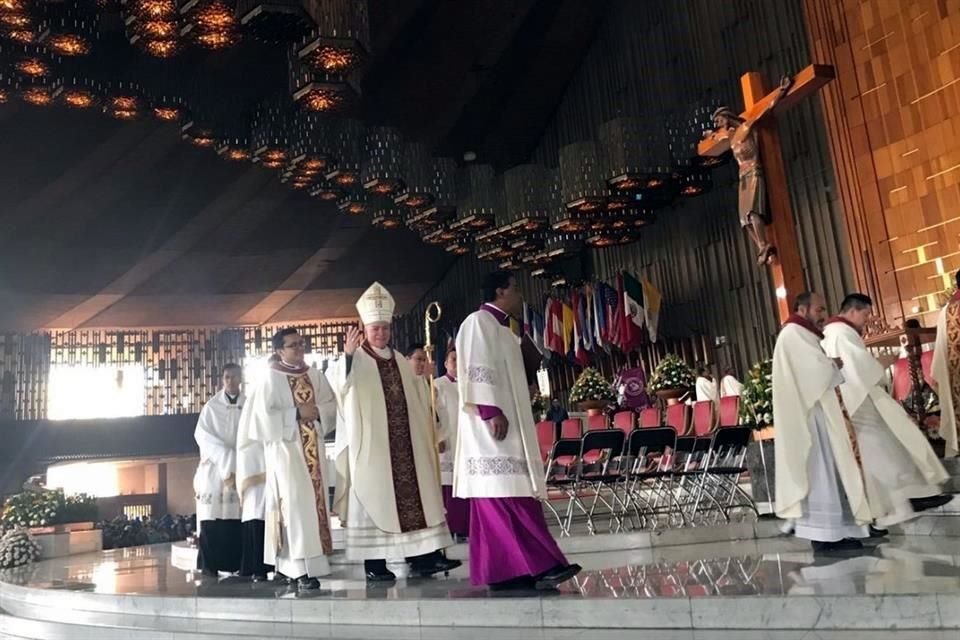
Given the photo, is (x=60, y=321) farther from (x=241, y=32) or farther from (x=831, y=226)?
(x=831, y=226)

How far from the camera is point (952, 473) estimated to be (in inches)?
239

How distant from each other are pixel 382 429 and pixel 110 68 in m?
8.24

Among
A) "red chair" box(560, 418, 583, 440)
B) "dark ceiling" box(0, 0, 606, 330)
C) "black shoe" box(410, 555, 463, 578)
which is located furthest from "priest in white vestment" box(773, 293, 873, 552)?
"dark ceiling" box(0, 0, 606, 330)

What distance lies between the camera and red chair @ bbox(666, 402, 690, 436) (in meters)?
10.0

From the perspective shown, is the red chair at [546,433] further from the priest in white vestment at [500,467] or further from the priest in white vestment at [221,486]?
the priest in white vestment at [500,467]

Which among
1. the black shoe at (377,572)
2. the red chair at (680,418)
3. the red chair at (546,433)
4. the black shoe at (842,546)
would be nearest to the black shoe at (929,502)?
the black shoe at (842,546)

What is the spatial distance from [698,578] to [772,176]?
14.5 feet

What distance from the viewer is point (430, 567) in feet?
17.8

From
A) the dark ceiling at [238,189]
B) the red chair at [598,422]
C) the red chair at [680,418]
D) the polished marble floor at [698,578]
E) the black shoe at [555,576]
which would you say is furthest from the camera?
the dark ceiling at [238,189]

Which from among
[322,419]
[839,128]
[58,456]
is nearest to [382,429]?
[322,419]

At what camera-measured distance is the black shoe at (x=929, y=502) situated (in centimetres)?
536

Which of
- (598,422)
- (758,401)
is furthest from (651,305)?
(758,401)

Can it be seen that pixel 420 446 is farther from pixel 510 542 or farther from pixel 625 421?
pixel 625 421

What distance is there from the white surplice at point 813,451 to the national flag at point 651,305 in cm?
1044
